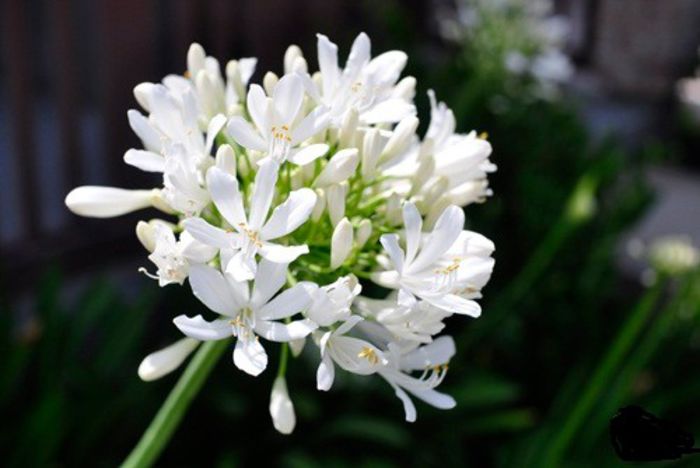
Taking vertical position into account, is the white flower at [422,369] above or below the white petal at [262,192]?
below

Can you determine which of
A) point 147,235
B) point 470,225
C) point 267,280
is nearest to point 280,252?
point 267,280

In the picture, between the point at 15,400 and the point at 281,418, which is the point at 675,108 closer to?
the point at 15,400

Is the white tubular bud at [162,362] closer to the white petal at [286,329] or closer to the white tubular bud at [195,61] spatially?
the white petal at [286,329]

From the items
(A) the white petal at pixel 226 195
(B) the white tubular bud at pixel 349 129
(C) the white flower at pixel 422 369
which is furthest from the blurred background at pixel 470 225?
(A) the white petal at pixel 226 195

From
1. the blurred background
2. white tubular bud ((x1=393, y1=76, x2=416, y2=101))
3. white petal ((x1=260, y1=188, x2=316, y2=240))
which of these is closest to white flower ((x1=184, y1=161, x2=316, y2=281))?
white petal ((x1=260, y1=188, x2=316, y2=240))

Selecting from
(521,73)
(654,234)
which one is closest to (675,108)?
(654,234)

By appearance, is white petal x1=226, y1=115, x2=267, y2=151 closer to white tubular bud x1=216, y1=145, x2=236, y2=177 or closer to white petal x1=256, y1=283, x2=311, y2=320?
white tubular bud x1=216, y1=145, x2=236, y2=177
